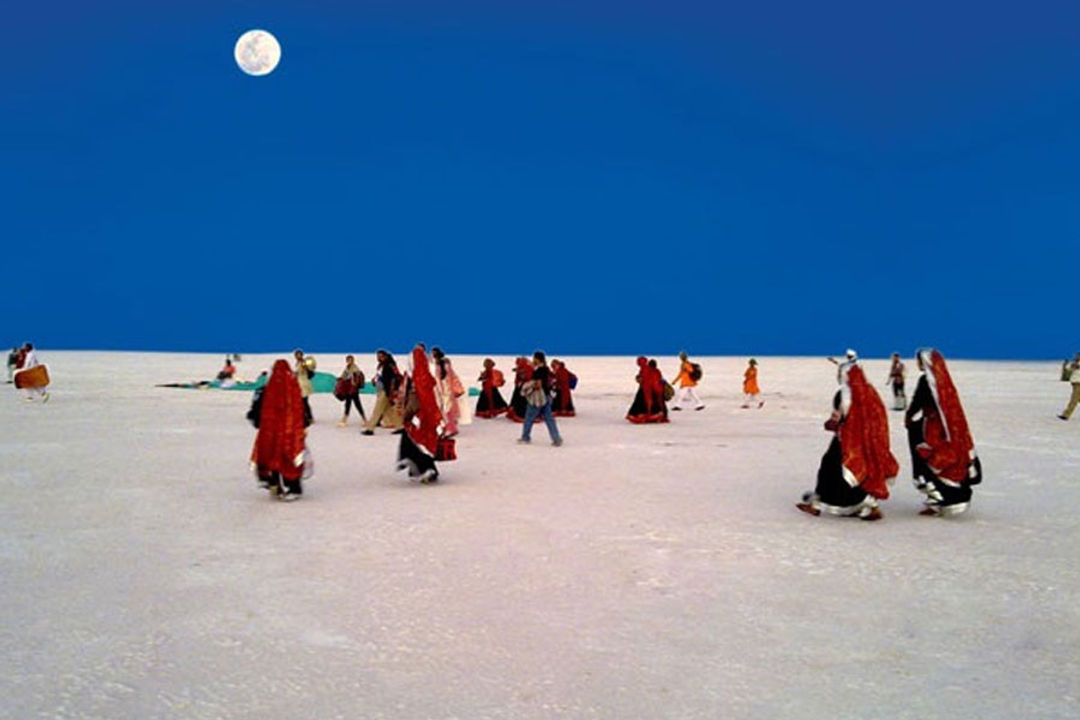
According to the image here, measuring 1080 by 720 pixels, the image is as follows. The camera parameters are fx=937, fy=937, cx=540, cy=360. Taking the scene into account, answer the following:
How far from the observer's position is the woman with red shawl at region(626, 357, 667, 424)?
1998cm

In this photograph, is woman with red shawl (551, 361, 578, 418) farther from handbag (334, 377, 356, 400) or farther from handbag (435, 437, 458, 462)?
handbag (435, 437, 458, 462)

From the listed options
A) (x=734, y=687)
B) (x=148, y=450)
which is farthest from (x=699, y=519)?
(x=148, y=450)

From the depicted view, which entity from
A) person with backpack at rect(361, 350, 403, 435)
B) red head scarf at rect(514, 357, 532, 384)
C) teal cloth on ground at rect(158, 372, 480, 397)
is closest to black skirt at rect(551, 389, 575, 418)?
red head scarf at rect(514, 357, 532, 384)

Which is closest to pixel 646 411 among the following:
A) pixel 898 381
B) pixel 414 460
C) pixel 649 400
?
pixel 649 400

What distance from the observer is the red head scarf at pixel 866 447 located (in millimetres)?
8664

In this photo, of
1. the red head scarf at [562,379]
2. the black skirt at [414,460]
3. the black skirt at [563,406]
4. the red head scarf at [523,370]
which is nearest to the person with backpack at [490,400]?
the black skirt at [563,406]

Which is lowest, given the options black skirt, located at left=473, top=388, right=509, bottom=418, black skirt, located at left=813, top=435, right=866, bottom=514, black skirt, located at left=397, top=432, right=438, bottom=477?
black skirt, located at left=473, top=388, right=509, bottom=418

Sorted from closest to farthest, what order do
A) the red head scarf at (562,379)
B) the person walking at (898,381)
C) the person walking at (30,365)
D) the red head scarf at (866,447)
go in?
the red head scarf at (866,447) → the red head scarf at (562,379) → the person walking at (898,381) → the person walking at (30,365)

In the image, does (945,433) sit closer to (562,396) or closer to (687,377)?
(562,396)

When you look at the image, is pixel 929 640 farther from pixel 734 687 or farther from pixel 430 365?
pixel 430 365

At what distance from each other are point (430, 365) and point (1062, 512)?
23.2ft

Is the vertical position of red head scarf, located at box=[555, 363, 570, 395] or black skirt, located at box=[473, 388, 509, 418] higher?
red head scarf, located at box=[555, 363, 570, 395]

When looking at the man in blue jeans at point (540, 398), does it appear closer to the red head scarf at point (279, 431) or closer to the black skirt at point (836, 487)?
the red head scarf at point (279, 431)

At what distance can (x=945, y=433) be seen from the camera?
8.88 m
